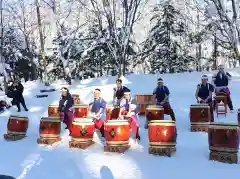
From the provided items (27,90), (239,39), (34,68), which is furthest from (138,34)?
(239,39)

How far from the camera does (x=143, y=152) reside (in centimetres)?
1016

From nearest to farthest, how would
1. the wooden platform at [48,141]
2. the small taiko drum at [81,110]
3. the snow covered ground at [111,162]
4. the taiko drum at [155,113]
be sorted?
the snow covered ground at [111,162]
the wooden platform at [48,141]
the taiko drum at [155,113]
the small taiko drum at [81,110]

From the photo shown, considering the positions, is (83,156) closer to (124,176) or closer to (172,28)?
(124,176)

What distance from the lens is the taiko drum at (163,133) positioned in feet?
31.4

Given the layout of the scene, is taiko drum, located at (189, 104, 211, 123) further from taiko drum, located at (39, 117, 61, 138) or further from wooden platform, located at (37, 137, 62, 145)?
wooden platform, located at (37, 137, 62, 145)

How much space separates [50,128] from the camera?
1195cm

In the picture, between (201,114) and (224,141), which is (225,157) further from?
(201,114)

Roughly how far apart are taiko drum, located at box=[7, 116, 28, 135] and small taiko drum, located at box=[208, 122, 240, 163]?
20.9ft

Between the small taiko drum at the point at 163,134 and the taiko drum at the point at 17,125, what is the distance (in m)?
4.93

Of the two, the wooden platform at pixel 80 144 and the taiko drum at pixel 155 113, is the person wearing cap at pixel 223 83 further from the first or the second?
the wooden platform at pixel 80 144

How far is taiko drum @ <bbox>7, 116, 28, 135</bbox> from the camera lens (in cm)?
1284

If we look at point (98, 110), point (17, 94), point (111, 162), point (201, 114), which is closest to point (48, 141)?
point (98, 110)

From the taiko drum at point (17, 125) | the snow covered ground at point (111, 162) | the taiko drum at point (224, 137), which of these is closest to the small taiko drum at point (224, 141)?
the taiko drum at point (224, 137)

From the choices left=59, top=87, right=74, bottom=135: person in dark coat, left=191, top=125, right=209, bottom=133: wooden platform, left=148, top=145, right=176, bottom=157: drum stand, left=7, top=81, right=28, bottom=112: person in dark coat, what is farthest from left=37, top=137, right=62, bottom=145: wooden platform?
left=7, top=81, right=28, bottom=112: person in dark coat
